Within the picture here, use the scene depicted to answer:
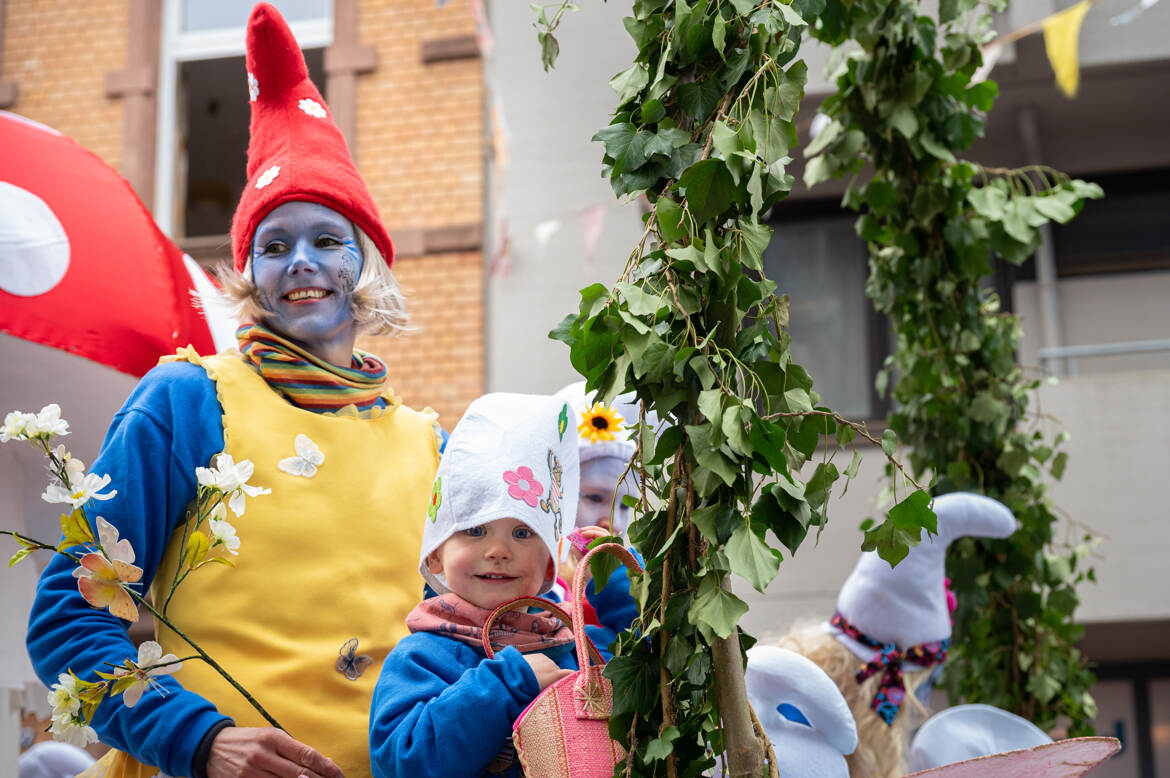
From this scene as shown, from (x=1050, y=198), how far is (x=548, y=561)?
200 centimetres

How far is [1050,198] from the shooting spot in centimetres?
344

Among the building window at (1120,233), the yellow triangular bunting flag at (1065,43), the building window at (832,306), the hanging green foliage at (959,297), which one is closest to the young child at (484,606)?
the hanging green foliage at (959,297)

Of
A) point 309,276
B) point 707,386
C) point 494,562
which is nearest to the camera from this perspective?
point 707,386

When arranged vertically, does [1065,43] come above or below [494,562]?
above

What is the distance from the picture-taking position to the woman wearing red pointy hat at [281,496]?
2.09 metres

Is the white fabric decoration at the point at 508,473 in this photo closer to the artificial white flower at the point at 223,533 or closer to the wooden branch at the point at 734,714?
the artificial white flower at the point at 223,533

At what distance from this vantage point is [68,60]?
8.88 m

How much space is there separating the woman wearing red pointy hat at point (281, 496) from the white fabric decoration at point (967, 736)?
4.07 ft

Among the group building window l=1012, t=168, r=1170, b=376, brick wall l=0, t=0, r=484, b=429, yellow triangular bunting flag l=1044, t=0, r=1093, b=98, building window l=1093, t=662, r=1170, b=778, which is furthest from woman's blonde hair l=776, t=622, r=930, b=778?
building window l=1093, t=662, r=1170, b=778

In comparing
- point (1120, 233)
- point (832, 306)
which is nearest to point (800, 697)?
point (832, 306)

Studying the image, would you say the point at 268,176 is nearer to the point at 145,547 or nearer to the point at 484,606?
the point at 145,547

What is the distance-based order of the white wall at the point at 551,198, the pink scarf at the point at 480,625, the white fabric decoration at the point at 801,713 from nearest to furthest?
the pink scarf at the point at 480,625 < the white fabric decoration at the point at 801,713 < the white wall at the point at 551,198

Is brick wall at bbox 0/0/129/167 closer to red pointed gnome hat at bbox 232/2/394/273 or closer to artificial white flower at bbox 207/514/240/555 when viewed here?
red pointed gnome hat at bbox 232/2/394/273

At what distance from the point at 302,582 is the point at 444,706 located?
531 mm
